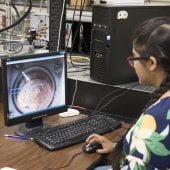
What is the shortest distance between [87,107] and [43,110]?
0.41 meters

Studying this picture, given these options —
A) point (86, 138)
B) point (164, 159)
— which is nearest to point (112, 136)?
point (86, 138)

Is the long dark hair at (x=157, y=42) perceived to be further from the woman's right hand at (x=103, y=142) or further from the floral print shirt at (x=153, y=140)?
the woman's right hand at (x=103, y=142)

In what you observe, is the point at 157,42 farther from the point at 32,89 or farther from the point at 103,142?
the point at 32,89

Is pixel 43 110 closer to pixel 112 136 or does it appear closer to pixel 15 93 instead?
pixel 15 93

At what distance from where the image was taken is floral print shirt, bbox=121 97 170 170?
44.1 inches

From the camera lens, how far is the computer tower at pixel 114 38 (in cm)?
186

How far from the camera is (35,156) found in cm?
150

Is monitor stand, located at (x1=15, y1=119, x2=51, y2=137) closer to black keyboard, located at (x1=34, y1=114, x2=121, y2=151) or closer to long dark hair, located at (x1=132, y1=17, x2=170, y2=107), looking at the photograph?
black keyboard, located at (x1=34, y1=114, x2=121, y2=151)

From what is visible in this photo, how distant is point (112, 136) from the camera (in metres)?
1.75

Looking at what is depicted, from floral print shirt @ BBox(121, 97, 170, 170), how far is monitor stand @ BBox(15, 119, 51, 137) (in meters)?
0.67

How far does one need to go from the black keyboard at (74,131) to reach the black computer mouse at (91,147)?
77 millimetres

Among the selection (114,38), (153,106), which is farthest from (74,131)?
(153,106)

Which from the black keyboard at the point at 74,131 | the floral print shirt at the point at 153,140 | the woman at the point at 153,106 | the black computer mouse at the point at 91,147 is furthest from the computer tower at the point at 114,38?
the floral print shirt at the point at 153,140

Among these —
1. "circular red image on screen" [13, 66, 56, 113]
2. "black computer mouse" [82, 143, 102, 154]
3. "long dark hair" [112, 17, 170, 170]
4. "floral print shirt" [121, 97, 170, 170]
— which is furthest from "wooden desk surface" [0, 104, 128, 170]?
"long dark hair" [112, 17, 170, 170]
